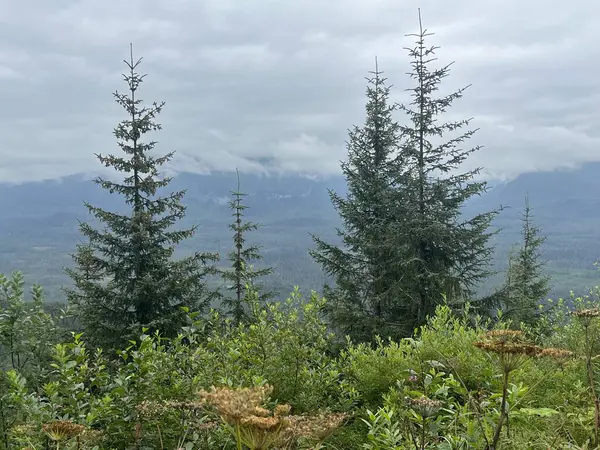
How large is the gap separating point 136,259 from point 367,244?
25.0 ft

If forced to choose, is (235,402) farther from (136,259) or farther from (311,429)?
(136,259)

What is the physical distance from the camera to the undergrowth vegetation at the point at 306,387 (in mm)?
2289

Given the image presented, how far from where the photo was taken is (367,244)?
15.3 m

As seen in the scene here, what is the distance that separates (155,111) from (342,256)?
8.31 metres

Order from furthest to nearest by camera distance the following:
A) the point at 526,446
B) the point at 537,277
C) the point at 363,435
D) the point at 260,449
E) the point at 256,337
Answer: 1. the point at 537,277
2. the point at 256,337
3. the point at 363,435
4. the point at 526,446
5. the point at 260,449

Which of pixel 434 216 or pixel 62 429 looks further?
pixel 434 216

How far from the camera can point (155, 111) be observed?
16.9 metres

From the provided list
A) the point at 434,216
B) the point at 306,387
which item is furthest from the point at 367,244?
the point at 306,387

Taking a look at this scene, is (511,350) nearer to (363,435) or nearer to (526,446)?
(526,446)

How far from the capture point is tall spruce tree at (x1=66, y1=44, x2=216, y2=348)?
51.7 feet

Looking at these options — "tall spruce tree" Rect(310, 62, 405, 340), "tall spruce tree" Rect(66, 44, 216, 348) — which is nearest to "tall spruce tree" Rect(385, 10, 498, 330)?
"tall spruce tree" Rect(310, 62, 405, 340)

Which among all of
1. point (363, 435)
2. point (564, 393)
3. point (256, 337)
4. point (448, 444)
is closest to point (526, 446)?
point (448, 444)

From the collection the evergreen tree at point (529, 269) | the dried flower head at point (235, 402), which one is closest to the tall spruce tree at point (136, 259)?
the evergreen tree at point (529, 269)

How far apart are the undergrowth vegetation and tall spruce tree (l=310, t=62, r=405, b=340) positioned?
10.4m
